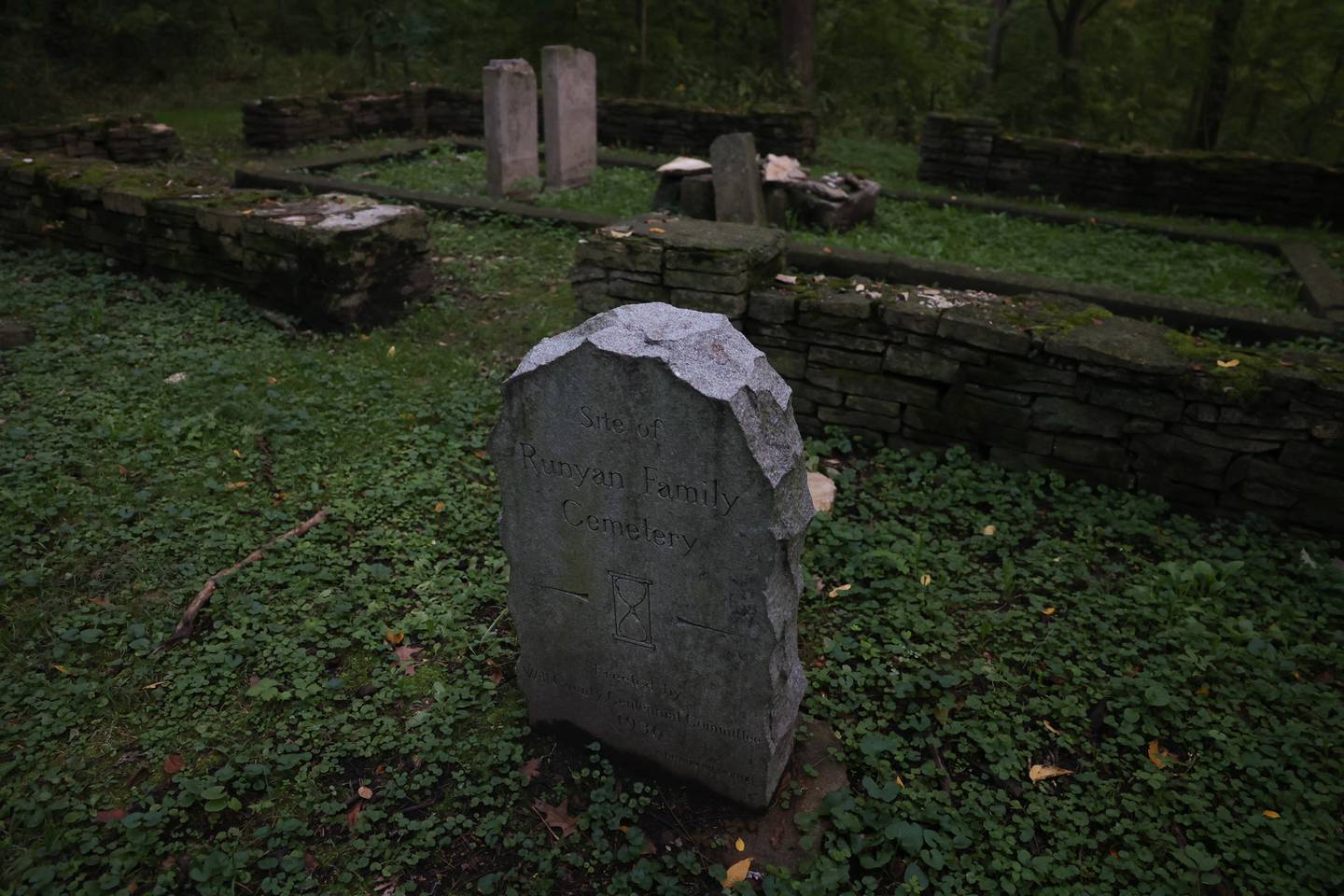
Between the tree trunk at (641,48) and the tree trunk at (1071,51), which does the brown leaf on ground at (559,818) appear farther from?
the tree trunk at (1071,51)

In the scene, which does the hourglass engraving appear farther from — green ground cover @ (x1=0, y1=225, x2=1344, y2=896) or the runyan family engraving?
green ground cover @ (x1=0, y1=225, x2=1344, y2=896)

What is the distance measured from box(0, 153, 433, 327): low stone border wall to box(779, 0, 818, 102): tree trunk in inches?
413

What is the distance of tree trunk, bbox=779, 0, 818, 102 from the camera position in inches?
597

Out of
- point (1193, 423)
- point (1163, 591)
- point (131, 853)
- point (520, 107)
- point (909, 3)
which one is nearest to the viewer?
point (131, 853)

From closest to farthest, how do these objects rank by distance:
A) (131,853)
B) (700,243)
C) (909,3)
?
(131,853), (700,243), (909,3)

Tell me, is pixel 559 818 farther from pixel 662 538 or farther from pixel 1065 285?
pixel 1065 285

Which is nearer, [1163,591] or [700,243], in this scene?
[1163,591]

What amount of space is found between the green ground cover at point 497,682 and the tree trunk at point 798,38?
40.4 ft

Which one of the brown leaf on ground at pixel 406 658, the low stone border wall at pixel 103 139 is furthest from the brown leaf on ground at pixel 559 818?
the low stone border wall at pixel 103 139

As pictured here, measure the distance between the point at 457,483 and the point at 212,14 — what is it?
18.3 meters

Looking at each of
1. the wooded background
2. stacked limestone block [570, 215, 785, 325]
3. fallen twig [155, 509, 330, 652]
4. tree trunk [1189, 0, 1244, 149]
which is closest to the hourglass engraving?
fallen twig [155, 509, 330, 652]

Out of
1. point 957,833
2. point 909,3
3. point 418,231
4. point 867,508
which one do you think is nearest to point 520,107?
point 418,231

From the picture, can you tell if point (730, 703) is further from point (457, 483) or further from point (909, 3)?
point (909, 3)

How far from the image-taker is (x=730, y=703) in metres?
2.81
